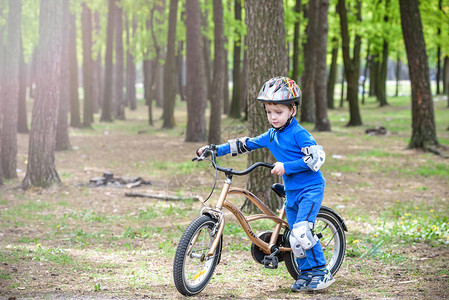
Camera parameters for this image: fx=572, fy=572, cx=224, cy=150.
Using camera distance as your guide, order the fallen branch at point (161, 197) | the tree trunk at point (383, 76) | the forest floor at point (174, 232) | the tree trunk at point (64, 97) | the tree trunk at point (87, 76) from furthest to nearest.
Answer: the tree trunk at point (383, 76)
the tree trunk at point (87, 76)
the tree trunk at point (64, 97)
the fallen branch at point (161, 197)
the forest floor at point (174, 232)

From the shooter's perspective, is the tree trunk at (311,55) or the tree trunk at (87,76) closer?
the tree trunk at (311,55)

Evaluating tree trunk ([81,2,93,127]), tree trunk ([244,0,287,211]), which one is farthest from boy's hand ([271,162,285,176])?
tree trunk ([81,2,93,127])

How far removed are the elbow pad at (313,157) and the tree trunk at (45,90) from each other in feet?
24.7

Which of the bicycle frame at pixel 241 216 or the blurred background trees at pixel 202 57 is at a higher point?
the blurred background trees at pixel 202 57

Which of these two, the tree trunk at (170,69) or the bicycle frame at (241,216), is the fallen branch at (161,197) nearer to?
the bicycle frame at (241,216)

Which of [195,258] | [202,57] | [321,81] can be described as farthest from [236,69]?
[195,258]

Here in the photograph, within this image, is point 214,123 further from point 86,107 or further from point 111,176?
point 86,107

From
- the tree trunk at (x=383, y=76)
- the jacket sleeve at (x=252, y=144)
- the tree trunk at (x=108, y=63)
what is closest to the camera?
the jacket sleeve at (x=252, y=144)

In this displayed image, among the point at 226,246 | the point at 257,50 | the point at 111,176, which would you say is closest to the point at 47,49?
the point at 111,176

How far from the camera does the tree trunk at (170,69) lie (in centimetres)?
2183

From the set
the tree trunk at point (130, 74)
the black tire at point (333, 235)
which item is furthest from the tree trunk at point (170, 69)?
the black tire at point (333, 235)

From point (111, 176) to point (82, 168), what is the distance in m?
2.43

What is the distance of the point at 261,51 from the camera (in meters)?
8.43

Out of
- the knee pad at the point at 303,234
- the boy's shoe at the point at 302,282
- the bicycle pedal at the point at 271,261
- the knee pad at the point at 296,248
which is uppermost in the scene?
the knee pad at the point at 303,234
